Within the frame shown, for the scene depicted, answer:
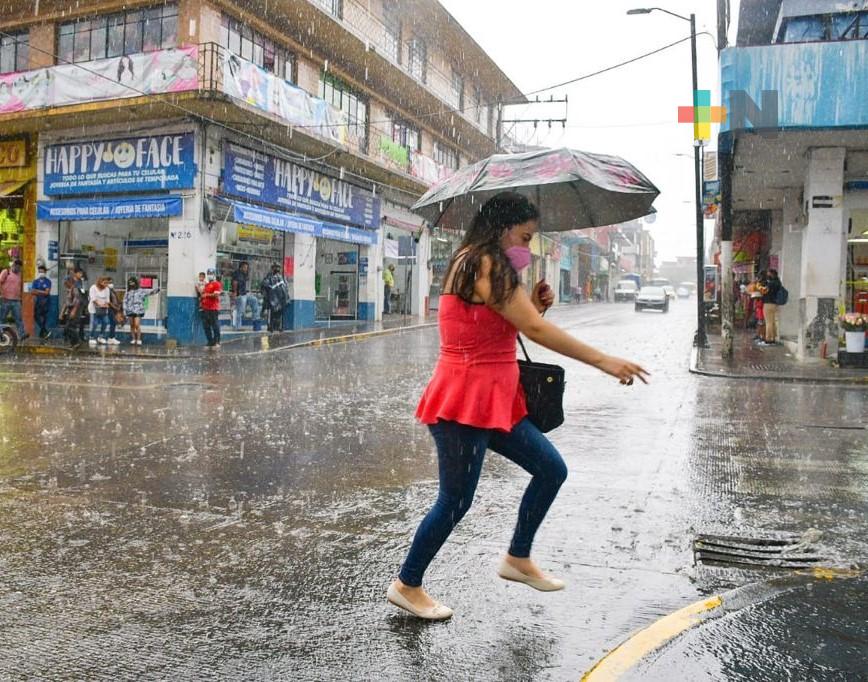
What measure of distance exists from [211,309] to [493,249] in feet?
52.1

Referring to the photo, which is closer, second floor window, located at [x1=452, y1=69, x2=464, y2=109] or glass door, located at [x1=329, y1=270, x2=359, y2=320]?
glass door, located at [x1=329, y1=270, x2=359, y2=320]

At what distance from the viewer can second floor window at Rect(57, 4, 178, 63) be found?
63.1 ft

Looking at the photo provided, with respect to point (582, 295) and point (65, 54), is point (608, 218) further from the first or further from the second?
point (582, 295)

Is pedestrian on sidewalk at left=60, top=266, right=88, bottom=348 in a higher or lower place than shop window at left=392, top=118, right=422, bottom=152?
lower

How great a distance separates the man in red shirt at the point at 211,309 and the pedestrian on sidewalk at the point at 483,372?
50.7 ft

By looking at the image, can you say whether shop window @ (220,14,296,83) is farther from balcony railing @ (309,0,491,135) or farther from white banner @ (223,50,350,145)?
balcony railing @ (309,0,491,135)

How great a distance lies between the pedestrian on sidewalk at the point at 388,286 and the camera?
2914cm

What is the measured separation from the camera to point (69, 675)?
284cm

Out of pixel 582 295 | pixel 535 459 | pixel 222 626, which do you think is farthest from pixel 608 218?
pixel 582 295

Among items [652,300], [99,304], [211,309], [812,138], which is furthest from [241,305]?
[652,300]

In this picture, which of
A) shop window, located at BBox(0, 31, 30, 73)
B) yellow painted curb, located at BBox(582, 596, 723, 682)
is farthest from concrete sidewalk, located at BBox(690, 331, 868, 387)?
shop window, located at BBox(0, 31, 30, 73)

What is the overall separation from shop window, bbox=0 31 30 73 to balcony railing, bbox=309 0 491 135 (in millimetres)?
7871

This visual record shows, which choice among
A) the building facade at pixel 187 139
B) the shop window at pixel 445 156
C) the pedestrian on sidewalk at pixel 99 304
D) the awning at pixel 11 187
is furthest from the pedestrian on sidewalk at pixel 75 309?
the shop window at pixel 445 156

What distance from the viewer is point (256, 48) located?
68.8ft
